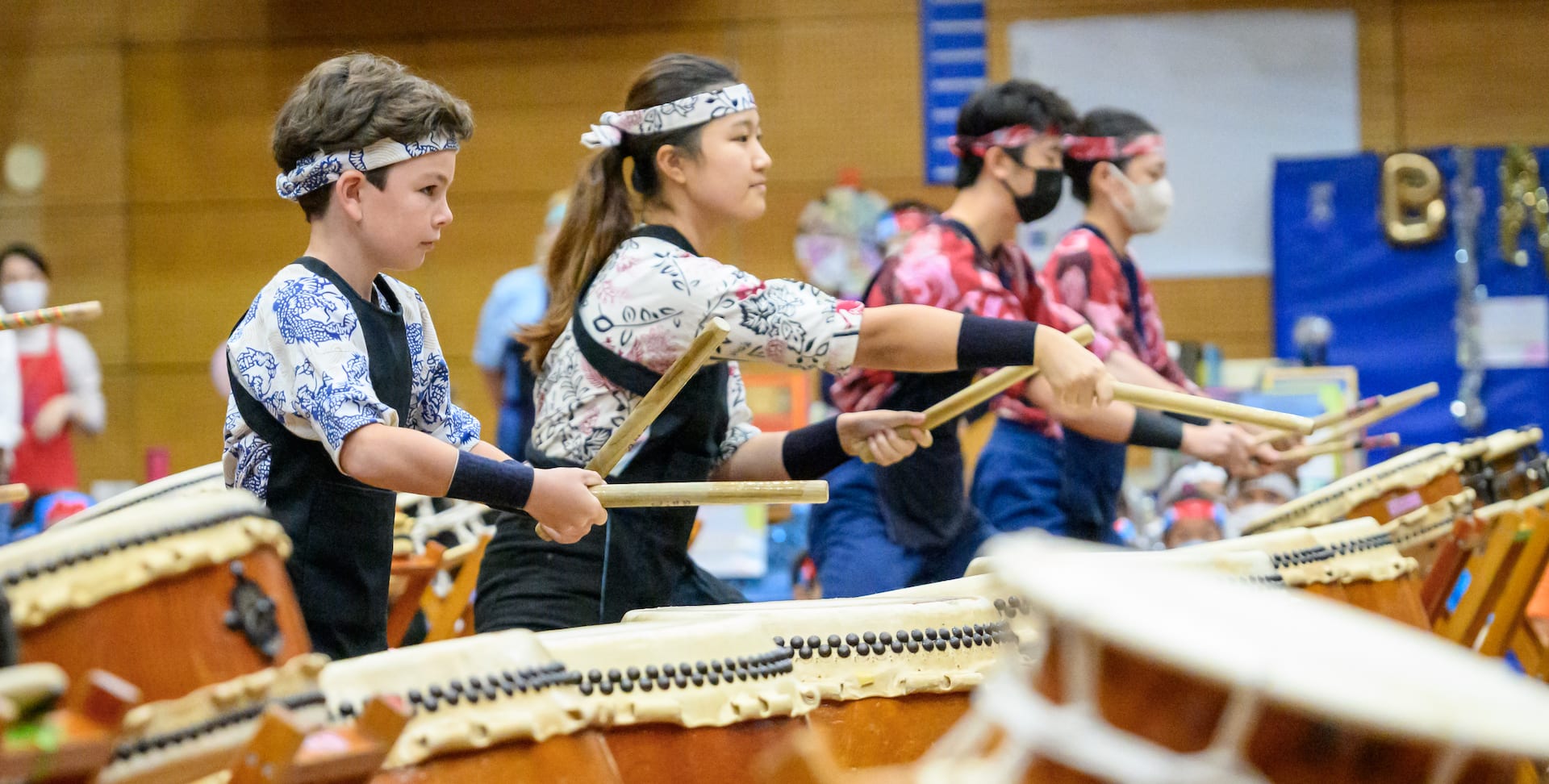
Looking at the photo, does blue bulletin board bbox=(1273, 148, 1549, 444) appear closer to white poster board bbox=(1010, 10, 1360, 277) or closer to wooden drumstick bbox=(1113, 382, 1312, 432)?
white poster board bbox=(1010, 10, 1360, 277)

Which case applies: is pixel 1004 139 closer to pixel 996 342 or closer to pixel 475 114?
pixel 996 342

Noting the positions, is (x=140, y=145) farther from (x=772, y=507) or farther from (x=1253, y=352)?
(x=1253, y=352)

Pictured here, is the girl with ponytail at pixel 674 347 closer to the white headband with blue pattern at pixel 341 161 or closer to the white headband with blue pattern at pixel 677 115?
the white headband with blue pattern at pixel 677 115

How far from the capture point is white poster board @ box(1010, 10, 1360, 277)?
22.9ft

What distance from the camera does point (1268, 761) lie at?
32.0 inches

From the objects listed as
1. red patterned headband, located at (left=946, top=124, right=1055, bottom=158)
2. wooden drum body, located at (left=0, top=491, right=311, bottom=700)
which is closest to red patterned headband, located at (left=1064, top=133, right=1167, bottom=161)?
red patterned headband, located at (left=946, top=124, right=1055, bottom=158)

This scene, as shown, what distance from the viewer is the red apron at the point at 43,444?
16.6 feet

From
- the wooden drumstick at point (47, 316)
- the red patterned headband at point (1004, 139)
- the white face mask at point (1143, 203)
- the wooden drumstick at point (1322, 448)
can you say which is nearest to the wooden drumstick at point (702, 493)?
the wooden drumstick at point (47, 316)

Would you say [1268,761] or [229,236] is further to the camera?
[229,236]

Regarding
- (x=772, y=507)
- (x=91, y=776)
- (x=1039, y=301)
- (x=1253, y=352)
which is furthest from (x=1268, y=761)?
(x=1253, y=352)

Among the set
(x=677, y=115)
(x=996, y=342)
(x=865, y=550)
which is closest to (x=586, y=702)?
(x=996, y=342)

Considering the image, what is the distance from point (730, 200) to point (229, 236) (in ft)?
18.3

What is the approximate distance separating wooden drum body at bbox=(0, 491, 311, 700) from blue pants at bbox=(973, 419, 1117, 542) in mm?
2335

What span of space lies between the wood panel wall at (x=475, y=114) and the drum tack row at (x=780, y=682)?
514cm
